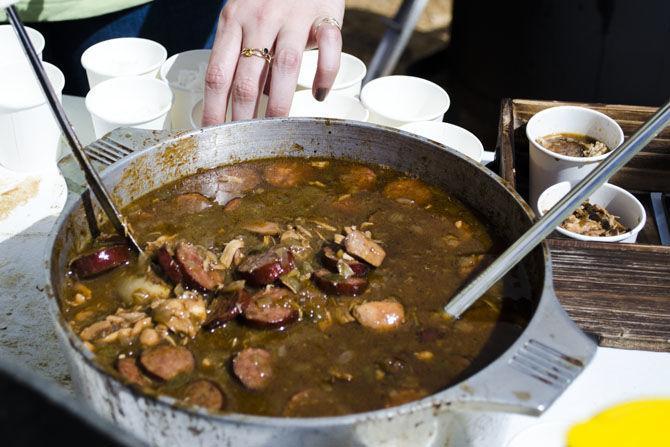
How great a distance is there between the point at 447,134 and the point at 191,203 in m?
0.92

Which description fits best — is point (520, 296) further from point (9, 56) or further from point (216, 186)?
point (9, 56)

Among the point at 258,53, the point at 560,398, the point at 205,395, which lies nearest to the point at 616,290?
the point at 560,398

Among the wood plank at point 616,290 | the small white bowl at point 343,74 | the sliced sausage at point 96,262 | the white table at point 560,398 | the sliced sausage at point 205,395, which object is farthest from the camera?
the small white bowl at point 343,74

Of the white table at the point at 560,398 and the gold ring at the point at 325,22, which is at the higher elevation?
Answer: the gold ring at the point at 325,22

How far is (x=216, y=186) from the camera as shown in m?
1.73

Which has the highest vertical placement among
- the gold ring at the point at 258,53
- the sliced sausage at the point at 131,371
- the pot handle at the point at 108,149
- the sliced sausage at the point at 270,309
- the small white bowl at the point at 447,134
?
the gold ring at the point at 258,53

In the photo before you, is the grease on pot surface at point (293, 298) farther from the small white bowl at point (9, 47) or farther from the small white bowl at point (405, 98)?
the small white bowl at point (9, 47)

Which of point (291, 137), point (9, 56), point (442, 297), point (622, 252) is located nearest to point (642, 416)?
point (622, 252)

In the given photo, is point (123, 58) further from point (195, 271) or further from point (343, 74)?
point (195, 271)

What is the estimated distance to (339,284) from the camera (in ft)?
4.57

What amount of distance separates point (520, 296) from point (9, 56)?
1848 mm

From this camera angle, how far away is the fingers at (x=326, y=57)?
201cm

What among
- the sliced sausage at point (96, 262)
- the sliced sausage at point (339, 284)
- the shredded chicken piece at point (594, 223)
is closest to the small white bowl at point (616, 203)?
the shredded chicken piece at point (594, 223)

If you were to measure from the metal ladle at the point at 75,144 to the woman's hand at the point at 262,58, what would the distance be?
573 mm
